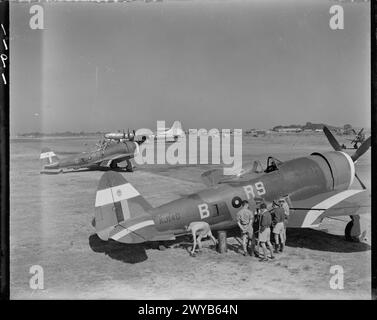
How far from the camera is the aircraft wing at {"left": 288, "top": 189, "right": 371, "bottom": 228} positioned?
26.2ft

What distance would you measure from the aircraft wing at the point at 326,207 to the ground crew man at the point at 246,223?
0.94 m

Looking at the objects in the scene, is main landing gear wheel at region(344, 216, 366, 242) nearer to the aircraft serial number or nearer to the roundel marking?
the roundel marking

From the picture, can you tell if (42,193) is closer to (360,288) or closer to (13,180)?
(13,180)

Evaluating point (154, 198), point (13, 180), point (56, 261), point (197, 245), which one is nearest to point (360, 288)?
point (197, 245)

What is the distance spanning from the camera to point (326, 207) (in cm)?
832

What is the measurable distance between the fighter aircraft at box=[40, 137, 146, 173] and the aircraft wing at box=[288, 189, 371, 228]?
12583 millimetres

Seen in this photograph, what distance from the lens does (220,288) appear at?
700 centimetres

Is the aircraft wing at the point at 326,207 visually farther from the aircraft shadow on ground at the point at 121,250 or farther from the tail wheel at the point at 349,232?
the aircraft shadow on ground at the point at 121,250

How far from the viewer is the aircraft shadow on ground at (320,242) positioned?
839 centimetres

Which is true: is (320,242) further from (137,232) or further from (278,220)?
(137,232)

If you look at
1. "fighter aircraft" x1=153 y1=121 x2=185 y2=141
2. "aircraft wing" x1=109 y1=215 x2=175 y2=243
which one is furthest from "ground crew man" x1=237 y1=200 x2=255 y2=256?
"fighter aircraft" x1=153 y1=121 x2=185 y2=141

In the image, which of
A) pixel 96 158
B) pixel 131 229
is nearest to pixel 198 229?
pixel 131 229

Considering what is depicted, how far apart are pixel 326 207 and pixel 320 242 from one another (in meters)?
1.06
